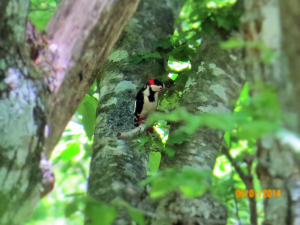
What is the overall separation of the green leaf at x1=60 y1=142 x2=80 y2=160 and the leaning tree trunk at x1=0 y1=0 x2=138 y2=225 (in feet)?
5.44

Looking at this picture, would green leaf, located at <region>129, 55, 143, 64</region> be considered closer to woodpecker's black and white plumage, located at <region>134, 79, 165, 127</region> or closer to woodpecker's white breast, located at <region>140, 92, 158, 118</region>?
woodpecker's black and white plumage, located at <region>134, 79, 165, 127</region>

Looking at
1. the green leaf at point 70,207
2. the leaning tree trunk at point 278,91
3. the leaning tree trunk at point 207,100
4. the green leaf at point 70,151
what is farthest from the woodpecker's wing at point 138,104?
the green leaf at point 70,207

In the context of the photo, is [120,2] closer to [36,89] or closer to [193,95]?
[36,89]

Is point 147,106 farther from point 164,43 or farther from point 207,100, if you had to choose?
point 207,100

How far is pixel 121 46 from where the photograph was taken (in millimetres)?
2959

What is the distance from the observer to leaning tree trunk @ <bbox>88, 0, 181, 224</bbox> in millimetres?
1637

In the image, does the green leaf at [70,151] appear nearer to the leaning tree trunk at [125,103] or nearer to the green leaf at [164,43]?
the leaning tree trunk at [125,103]

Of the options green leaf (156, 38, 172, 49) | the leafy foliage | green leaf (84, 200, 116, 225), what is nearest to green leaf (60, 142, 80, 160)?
the leafy foliage

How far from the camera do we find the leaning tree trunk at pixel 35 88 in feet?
4.47

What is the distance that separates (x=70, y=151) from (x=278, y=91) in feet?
8.08

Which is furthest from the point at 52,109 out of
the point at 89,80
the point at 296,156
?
the point at 296,156

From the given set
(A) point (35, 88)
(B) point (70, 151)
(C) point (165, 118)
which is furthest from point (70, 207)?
(B) point (70, 151)

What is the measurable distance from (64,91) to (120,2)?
1.66 feet

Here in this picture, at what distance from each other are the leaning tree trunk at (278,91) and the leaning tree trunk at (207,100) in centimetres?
31
